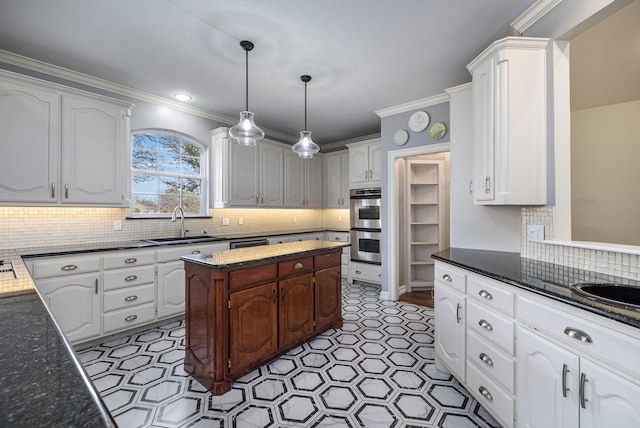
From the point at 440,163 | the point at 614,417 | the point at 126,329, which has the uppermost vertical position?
the point at 440,163

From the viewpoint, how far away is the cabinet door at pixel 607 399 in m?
0.93

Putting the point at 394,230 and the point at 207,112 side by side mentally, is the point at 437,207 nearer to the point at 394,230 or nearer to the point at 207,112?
the point at 394,230

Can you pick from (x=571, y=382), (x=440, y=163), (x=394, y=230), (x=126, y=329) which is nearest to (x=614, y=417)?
(x=571, y=382)

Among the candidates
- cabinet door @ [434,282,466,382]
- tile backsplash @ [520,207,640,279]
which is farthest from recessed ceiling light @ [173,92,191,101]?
tile backsplash @ [520,207,640,279]

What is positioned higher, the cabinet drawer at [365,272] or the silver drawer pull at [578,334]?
the silver drawer pull at [578,334]

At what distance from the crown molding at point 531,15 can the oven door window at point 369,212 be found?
8.64ft

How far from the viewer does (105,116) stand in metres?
2.82

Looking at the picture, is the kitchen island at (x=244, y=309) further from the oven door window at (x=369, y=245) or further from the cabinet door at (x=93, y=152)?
the oven door window at (x=369, y=245)

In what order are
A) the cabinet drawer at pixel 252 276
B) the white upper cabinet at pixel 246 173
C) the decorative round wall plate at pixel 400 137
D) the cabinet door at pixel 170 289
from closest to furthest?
1. the cabinet drawer at pixel 252 276
2. the cabinet door at pixel 170 289
3. the decorative round wall plate at pixel 400 137
4. the white upper cabinet at pixel 246 173

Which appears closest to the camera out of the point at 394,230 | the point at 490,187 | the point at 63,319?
the point at 490,187

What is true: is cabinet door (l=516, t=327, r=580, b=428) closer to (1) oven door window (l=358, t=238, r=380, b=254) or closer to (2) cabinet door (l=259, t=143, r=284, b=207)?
(1) oven door window (l=358, t=238, r=380, b=254)

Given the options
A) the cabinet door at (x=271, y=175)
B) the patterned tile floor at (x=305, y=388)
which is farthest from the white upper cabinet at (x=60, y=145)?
the cabinet door at (x=271, y=175)

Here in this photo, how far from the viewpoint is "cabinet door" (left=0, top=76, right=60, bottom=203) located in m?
2.31

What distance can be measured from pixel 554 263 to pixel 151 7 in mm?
3285
